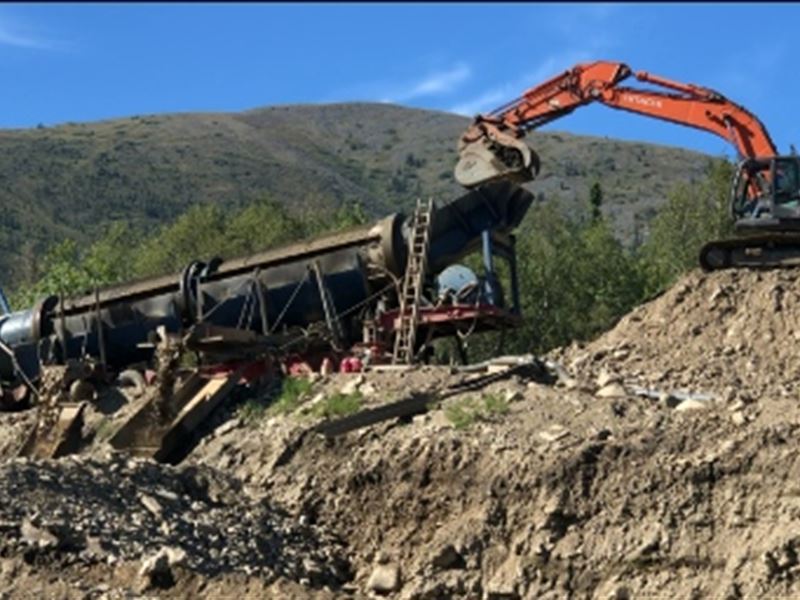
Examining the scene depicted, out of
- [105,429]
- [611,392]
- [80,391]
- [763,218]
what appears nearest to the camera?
[611,392]

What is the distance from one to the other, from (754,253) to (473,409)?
5.80 m

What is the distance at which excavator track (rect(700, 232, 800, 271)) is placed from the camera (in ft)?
64.8

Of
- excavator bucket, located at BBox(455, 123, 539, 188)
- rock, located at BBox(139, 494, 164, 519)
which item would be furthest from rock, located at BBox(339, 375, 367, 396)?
excavator bucket, located at BBox(455, 123, 539, 188)

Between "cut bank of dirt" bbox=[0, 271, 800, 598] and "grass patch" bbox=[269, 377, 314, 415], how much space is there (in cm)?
24

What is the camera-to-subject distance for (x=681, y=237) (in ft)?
123

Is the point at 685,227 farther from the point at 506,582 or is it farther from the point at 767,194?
the point at 506,582

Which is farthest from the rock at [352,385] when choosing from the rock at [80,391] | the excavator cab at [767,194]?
the excavator cab at [767,194]

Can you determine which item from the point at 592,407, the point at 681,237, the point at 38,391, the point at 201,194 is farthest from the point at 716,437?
the point at 201,194

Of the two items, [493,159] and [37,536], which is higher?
[493,159]

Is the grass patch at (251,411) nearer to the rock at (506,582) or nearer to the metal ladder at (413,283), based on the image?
the metal ladder at (413,283)

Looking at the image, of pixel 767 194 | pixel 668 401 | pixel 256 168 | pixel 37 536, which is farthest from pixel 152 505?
pixel 256 168

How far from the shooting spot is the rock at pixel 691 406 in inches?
601

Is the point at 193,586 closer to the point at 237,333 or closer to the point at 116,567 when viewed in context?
the point at 116,567

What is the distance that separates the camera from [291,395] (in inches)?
694
